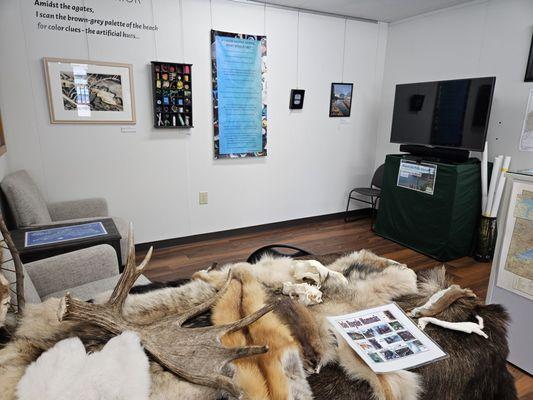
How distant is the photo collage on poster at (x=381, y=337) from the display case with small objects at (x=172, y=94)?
2.78 m

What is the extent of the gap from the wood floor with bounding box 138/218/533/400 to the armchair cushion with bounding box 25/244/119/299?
106 centimetres

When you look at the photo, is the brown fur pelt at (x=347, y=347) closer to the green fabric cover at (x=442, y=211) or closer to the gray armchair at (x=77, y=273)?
the gray armchair at (x=77, y=273)

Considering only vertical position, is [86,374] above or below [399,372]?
above

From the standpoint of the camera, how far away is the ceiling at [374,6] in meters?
3.52

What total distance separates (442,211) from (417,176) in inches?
17.7

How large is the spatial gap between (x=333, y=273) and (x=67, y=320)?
37.4 inches

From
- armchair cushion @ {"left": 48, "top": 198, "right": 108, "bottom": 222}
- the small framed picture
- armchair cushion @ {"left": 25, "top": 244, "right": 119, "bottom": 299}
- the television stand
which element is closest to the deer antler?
armchair cushion @ {"left": 25, "top": 244, "right": 119, "bottom": 299}

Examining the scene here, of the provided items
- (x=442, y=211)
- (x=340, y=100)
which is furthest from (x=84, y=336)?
(x=340, y=100)

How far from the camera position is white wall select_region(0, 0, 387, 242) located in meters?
2.86

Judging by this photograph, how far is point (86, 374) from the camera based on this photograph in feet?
2.54

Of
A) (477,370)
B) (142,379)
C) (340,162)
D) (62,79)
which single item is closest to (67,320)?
A: (142,379)

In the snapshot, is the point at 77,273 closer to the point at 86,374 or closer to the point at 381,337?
the point at 86,374

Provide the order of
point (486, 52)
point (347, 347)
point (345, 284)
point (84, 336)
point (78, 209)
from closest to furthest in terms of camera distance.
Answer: point (84, 336), point (347, 347), point (345, 284), point (78, 209), point (486, 52)

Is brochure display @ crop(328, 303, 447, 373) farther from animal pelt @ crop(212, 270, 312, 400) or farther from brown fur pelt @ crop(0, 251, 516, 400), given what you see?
animal pelt @ crop(212, 270, 312, 400)
